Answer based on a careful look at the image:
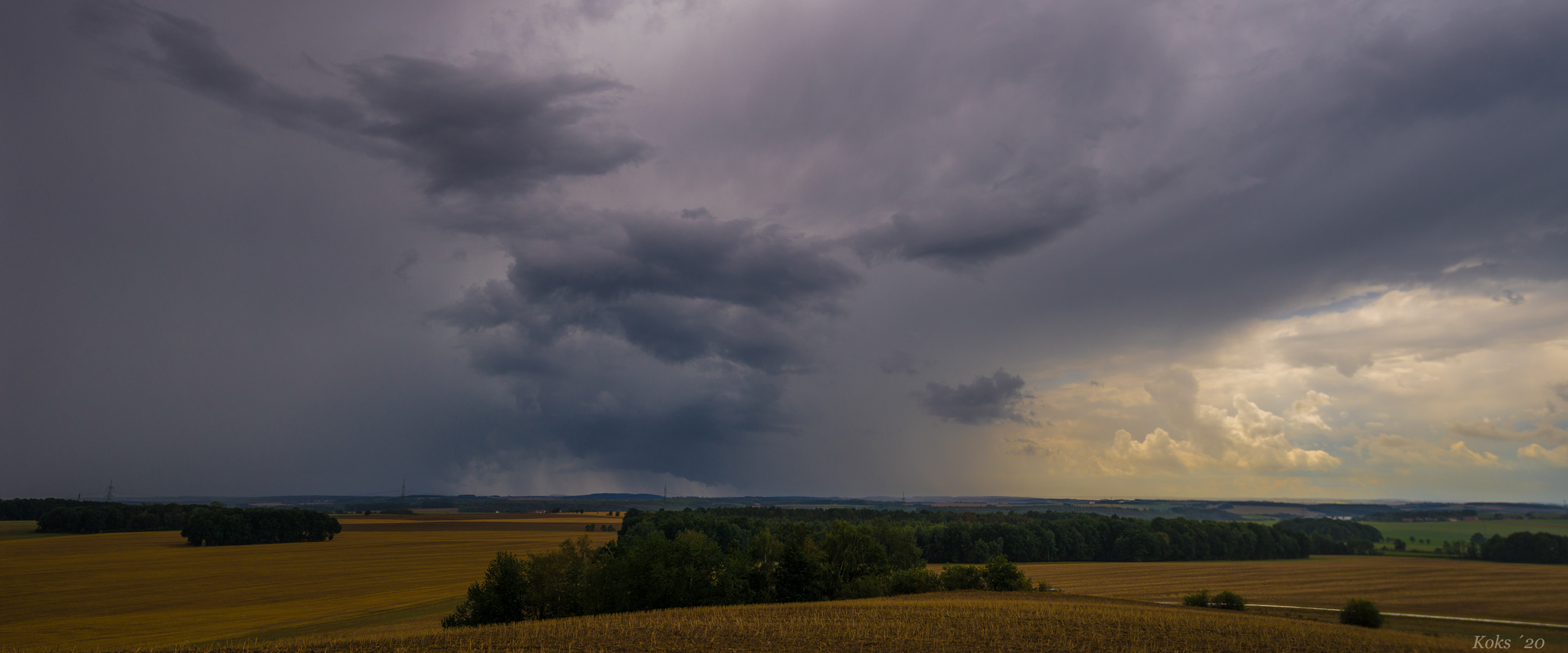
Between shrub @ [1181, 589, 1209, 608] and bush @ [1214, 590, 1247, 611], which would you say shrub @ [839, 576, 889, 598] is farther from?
bush @ [1214, 590, 1247, 611]

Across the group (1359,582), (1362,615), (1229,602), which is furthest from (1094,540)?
(1362,615)

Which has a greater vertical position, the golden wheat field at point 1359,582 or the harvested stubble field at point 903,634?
the harvested stubble field at point 903,634

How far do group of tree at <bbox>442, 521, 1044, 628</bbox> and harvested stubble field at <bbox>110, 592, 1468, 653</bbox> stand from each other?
14.2 metres

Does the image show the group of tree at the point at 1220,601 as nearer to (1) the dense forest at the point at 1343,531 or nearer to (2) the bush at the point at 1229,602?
(2) the bush at the point at 1229,602

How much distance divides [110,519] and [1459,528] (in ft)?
971

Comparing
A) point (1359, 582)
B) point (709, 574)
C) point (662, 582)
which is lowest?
point (1359, 582)

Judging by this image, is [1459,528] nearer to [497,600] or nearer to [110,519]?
[497,600]

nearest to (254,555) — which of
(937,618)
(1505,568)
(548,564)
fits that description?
(548,564)

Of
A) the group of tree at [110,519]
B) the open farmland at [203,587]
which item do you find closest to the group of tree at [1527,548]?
the open farmland at [203,587]

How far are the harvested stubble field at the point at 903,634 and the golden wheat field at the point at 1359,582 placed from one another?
3699 cm

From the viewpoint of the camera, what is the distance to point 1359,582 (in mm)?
92062

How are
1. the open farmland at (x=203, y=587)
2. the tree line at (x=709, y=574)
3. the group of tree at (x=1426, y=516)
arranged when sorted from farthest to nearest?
the group of tree at (x=1426, y=516) < the tree line at (x=709, y=574) < the open farmland at (x=203, y=587)

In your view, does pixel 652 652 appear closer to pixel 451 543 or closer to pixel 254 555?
pixel 254 555

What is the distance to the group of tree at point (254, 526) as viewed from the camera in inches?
5551
